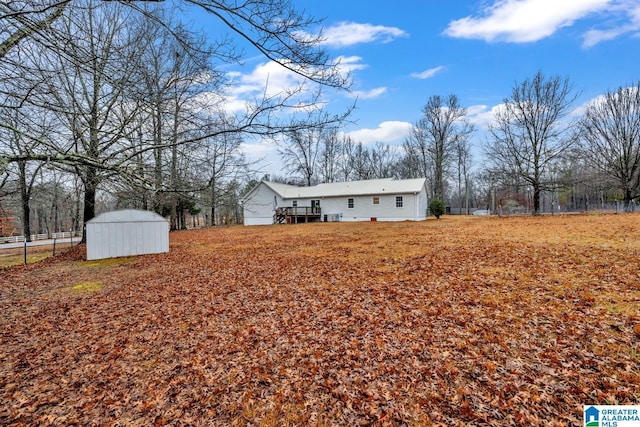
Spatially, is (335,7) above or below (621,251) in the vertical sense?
above

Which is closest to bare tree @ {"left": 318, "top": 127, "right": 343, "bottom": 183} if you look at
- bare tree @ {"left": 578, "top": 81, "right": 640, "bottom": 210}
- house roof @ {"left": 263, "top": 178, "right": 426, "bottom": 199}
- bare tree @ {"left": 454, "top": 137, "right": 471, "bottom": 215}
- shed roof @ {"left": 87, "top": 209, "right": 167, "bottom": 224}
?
house roof @ {"left": 263, "top": 178, "right": 426, "bottom": 199}

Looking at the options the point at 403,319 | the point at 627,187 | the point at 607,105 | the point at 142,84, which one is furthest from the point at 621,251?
the point at 607,105

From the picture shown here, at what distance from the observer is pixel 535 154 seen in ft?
76.6

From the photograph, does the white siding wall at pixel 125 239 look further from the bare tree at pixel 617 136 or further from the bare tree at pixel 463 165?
the bare tree at pixel 463 165

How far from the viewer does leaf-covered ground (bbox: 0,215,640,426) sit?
255 centimetres

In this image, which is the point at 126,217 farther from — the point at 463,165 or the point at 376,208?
the point at 463,165

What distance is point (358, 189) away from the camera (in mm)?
27625

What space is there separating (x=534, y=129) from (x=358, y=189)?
1528 centimetres

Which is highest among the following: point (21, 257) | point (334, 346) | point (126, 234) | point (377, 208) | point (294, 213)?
point (377, 208)

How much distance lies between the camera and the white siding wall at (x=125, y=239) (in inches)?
387

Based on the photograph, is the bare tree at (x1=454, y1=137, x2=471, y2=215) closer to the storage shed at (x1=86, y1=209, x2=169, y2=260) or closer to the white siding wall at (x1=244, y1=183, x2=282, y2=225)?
the white siding wall at (x1=244, y1=183, x2=282, y2=225)

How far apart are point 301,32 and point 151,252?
1084 cm

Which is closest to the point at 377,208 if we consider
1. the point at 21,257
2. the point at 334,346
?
the point at 21,257

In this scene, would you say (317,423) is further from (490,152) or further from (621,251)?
(490,152)
